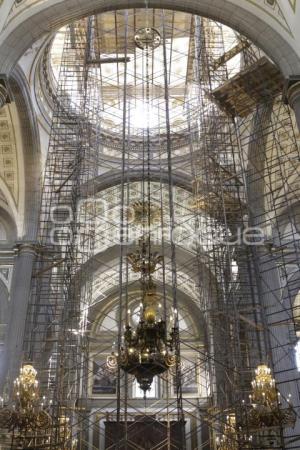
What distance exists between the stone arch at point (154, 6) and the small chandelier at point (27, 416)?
5686 millimetres

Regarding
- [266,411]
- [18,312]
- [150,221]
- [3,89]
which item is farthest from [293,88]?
[18,312]

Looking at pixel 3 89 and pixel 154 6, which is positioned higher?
pixel 154 6

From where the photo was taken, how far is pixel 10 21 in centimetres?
943

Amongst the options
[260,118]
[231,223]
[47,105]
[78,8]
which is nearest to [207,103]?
[260,118]

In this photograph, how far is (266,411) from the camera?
359 inches

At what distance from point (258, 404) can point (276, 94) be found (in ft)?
22.3

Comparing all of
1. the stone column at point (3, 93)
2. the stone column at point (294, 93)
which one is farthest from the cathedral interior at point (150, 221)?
the stone column at point (3, 93)

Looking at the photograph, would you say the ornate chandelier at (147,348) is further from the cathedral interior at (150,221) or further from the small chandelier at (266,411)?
the small chandelier at (266,411)

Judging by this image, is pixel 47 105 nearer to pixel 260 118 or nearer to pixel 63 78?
pixel 63 78

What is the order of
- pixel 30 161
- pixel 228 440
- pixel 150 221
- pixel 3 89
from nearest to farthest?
pixel 3 89 → pixel 228 440 → pixel 150 221 → pixel 30 161

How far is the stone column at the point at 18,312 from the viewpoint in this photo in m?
12.2

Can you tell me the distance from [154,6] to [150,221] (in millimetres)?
5532

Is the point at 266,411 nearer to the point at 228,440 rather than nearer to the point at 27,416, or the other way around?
the point at 228,440

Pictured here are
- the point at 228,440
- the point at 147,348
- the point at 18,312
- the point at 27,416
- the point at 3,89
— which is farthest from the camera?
the point at 18,312
